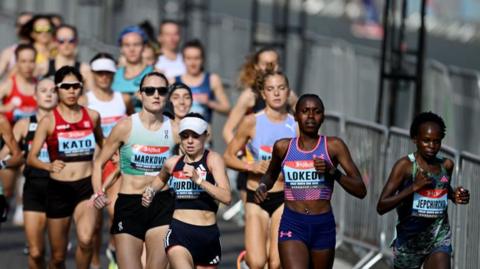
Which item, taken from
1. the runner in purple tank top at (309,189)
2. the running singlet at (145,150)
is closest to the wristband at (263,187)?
the runner in purple tank top at (309,189)

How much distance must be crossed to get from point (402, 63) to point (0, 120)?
7.51 metres

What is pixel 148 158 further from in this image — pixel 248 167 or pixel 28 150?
pixel 28 150

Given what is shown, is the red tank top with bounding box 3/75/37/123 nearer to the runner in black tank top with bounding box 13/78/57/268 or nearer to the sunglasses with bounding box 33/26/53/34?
the sunglasses with bounding box 33/26/53/34

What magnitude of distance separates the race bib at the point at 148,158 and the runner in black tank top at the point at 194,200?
26.6 inches

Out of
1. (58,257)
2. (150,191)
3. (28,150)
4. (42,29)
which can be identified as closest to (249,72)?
(28,150)

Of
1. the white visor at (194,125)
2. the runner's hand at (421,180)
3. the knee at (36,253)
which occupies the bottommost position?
the knee at (36,253)

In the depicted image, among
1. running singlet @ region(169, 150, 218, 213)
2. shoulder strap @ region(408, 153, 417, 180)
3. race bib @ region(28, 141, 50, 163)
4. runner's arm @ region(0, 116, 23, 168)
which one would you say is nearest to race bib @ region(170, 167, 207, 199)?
running singlet @ region(169, 150, 218, 213)

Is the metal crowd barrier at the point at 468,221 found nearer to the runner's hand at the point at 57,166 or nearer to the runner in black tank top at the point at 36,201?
the runner's hand at the point at 57,166

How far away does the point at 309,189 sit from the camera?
11156mm

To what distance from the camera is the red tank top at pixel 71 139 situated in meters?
13.3

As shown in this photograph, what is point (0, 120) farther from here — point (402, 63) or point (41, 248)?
point (402, 63)

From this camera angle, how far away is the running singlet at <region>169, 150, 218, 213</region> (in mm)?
11523

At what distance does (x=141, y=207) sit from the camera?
1227 centimetres

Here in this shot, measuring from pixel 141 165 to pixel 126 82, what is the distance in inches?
126
